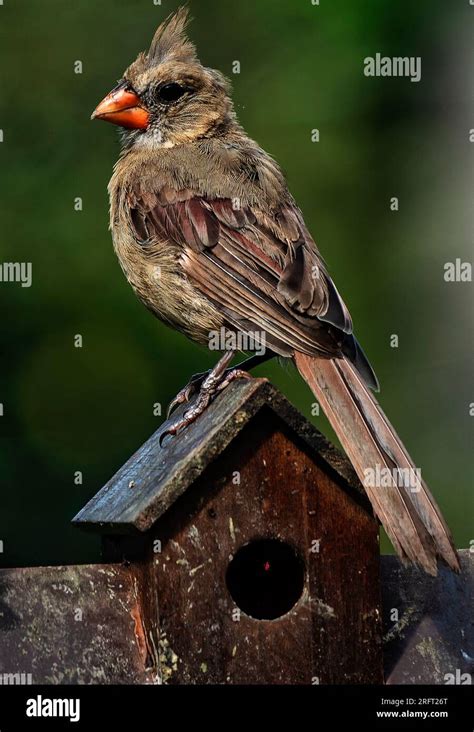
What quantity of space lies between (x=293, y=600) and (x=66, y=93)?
5287mm

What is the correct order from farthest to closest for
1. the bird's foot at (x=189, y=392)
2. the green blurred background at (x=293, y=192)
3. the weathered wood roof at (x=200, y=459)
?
1. the green blurred background at (x=293, y=192)
2. the bird's foot at (x=189, y=392)
3. the weathered wood roof at (x=200, y=459)

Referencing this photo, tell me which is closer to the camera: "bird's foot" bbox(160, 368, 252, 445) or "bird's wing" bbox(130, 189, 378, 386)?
"bird's foot" bbox(160, 368, 252, 445)

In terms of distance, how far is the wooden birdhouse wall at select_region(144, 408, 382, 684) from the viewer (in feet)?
14.2

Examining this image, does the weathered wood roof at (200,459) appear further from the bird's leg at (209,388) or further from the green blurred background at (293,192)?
the green blurred background at (293,192)

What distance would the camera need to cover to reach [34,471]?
8328 millimetres

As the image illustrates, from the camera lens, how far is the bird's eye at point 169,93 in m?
6.52

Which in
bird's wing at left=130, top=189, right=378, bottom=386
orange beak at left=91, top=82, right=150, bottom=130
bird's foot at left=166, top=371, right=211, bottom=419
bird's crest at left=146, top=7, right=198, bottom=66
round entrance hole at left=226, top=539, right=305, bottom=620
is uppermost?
bird's crest at left=146, top=7, right=198, bottom=66

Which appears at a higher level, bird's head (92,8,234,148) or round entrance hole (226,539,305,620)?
bird's head (92,8,234,148)

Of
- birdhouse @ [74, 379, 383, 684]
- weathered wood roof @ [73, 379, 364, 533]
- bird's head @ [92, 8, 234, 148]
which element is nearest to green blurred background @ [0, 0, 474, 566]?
bird's head @ [92, 8, 234, 148]

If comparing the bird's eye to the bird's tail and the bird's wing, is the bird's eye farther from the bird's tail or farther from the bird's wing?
the bird's tail

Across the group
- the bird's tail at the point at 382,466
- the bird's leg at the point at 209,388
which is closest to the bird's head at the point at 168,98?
the bird's leg at the point at 209,388

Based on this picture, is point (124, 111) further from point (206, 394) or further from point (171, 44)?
point (206, 394)

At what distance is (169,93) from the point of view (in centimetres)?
654
